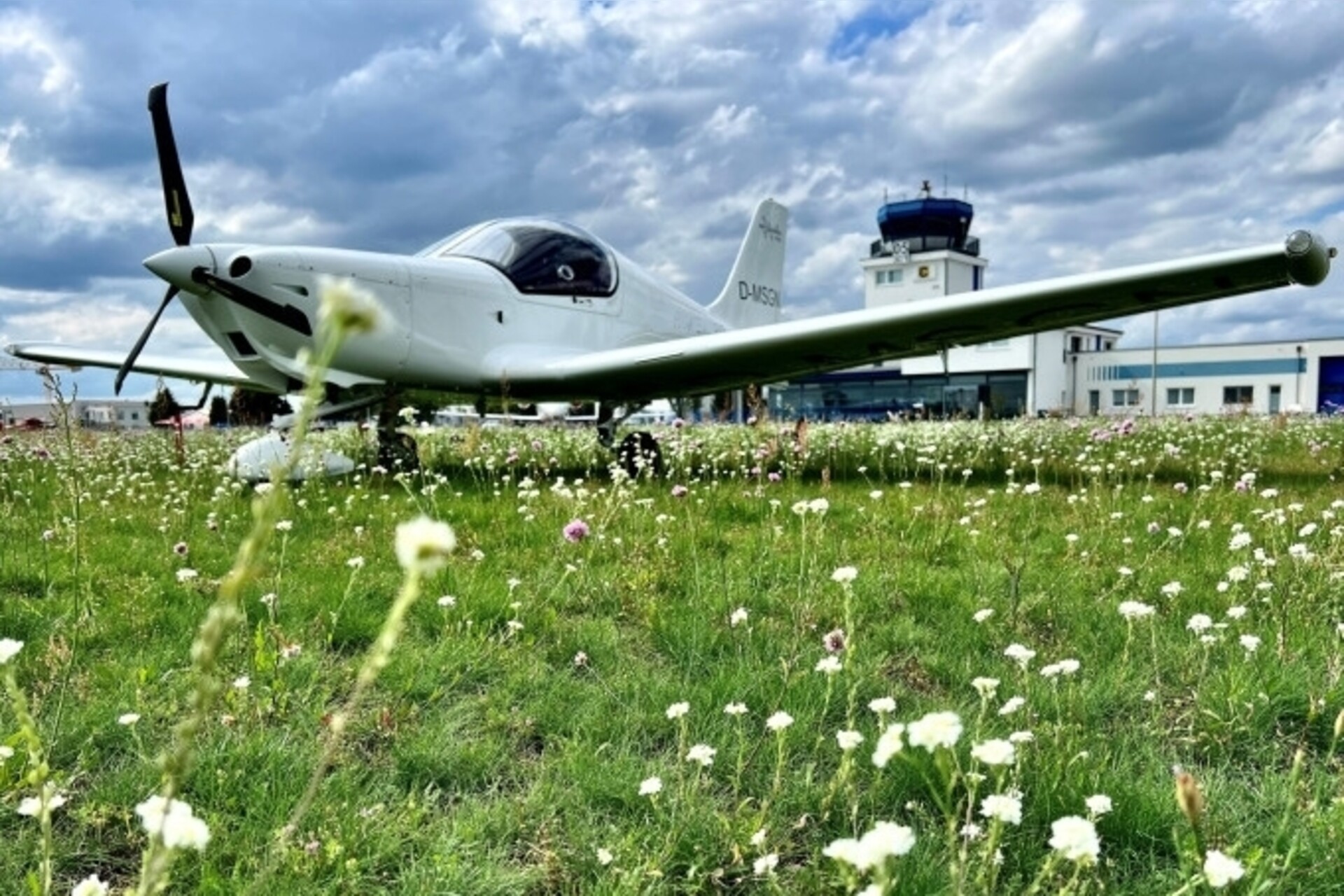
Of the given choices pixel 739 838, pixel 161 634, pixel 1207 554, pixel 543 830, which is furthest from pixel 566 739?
pixel 1207 554

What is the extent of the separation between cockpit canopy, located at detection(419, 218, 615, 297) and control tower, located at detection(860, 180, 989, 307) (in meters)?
74.7

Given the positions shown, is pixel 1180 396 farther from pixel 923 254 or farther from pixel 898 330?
pixel 898 330

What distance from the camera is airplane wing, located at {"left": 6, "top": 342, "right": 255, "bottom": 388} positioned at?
1212 centimetres

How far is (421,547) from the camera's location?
1.59 feet

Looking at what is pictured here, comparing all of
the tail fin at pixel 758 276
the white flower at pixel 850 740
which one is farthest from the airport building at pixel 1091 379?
the white flower at pixel 850 740

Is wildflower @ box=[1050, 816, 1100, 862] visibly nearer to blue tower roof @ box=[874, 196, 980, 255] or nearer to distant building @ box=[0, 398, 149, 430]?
distant building @ box=[0, 398, 149, 430]

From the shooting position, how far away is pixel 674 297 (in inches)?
471

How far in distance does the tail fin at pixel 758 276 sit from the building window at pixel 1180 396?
62.8 meters

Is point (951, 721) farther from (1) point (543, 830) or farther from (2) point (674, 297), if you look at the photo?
(2) point (674, 297)

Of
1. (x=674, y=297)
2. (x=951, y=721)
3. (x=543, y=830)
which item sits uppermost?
(x=674, y=297)

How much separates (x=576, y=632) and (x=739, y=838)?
128 cm

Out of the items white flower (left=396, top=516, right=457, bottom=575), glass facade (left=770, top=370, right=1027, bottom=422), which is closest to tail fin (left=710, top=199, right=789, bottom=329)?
white flower (left=396, top=516, right=457, bottom=575)

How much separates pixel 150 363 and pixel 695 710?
12717 mm

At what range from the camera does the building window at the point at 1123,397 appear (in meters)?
67.0
